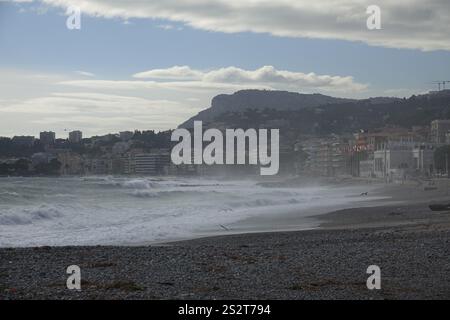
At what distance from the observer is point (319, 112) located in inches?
6289

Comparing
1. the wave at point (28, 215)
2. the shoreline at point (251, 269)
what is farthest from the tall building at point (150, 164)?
the shoreline at point (251, 269)

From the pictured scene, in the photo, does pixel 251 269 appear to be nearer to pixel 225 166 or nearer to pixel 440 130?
pixel 225 166

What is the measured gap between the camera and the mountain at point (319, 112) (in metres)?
139

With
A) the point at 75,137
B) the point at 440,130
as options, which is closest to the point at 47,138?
the point at 75,137

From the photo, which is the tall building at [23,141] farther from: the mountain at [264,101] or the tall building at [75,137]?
the mountain at [264,101]

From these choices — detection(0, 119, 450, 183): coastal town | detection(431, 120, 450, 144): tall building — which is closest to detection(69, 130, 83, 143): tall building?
detection(0, 119, 450, 183): coastal town

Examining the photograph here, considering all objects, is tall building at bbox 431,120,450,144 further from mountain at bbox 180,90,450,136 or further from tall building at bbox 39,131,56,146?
tall building at bbox 39,131,56,146

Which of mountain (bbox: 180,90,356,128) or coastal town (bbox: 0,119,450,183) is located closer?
coastal town (bbox: 0,119,450,183)

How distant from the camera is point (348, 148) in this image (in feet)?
375

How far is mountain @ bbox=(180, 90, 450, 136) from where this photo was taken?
455 ft

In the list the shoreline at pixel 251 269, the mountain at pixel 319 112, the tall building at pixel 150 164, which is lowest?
the shoreline at pixel 251 269

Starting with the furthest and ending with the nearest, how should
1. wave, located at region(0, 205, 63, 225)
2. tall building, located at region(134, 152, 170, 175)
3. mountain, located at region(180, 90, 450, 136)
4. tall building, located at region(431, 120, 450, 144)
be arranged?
mountain, located at region(180, 90, 450, 136) < tall building, located at region(431, 120, 450, 144) < tall building, located at region(134, 152, 170, 175) < wave, located at region(0, 205, 63, 225)
